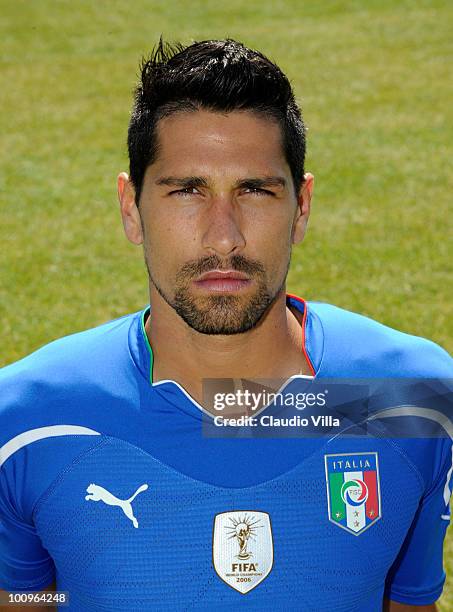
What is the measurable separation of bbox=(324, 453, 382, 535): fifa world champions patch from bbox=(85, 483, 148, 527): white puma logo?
577 mm

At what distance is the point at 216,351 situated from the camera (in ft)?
10.0

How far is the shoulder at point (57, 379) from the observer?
3.02 metres

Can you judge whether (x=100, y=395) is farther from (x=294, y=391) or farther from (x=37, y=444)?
(x=294, y=391)

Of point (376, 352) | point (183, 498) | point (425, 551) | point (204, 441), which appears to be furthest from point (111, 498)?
point (425, 551)

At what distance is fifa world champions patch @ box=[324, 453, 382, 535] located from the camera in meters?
2.96

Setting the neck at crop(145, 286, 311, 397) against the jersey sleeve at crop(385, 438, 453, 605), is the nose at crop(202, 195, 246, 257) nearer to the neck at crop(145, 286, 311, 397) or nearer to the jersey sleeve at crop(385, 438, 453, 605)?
the neck at crop(145, 286, 311, 397)

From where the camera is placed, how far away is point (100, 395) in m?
3.06

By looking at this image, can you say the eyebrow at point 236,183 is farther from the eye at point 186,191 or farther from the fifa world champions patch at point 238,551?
the fifa world champions patch at point 238,551

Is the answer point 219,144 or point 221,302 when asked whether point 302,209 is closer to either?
point 219,144

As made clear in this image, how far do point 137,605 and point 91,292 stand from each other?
791cm

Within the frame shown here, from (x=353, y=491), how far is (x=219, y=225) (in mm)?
918

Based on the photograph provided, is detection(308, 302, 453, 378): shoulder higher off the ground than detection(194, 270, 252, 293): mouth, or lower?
lower

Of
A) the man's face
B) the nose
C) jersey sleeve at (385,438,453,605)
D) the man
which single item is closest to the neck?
the man

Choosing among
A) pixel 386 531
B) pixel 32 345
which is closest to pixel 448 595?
pixel 386 531
